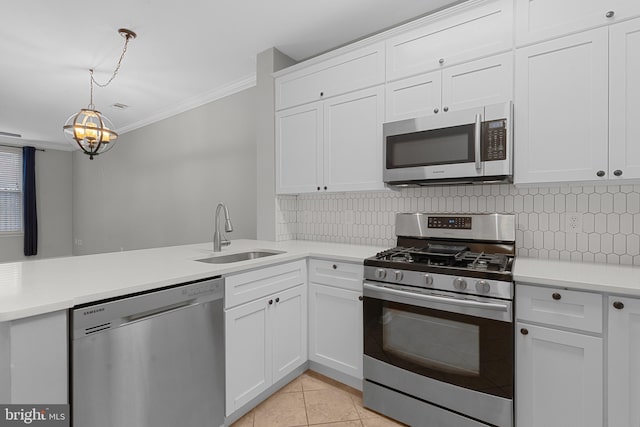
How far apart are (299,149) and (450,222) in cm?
140

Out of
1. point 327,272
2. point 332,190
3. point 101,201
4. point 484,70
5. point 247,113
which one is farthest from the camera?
point 101,201

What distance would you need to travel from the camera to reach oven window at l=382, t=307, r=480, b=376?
1.58 meters

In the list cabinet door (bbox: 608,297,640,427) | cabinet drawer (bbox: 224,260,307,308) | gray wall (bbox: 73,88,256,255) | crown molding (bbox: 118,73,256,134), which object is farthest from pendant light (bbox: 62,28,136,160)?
cabinet door (bbox: 608,297,640,427)

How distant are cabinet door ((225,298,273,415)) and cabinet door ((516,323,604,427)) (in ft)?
4.53

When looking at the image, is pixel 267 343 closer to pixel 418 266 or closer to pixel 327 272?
pixel 327 272

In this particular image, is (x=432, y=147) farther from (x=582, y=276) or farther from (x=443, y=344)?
(x=443, y=344)

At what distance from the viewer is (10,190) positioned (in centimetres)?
654

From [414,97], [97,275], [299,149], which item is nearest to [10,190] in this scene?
[299,149]

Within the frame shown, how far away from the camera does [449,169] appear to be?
1943 millimetres

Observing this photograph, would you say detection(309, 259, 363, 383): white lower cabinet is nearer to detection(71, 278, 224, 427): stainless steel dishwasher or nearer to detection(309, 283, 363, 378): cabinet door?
detection(309, 283, 363, 378): cabinet door

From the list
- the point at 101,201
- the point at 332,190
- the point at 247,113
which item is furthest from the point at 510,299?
the point at 101,201

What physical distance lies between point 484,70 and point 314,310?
1.93m

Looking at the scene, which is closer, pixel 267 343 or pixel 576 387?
pixel 576 387

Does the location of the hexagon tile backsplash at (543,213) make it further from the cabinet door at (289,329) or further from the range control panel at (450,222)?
the cabinet door at (289,329)
